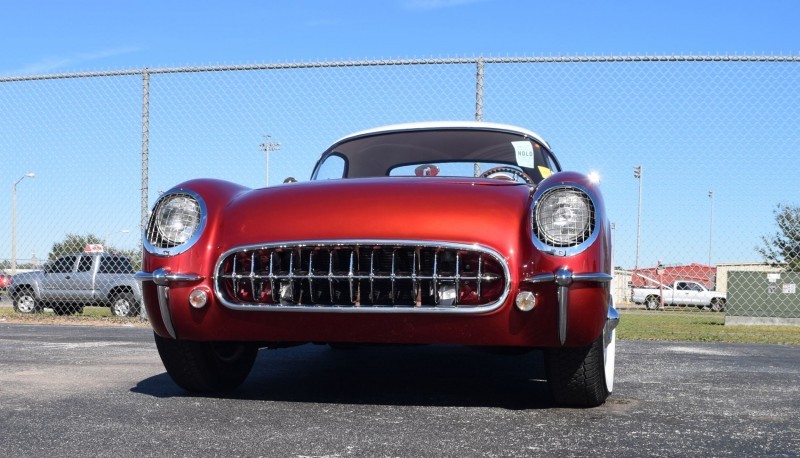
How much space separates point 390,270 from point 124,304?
1376 cm

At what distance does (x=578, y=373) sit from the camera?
2.91m

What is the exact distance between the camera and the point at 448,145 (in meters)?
4.49

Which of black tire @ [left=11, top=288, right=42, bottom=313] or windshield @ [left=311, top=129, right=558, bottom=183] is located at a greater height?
windshield @ [left=311, top=129, right=558, bottom=183]

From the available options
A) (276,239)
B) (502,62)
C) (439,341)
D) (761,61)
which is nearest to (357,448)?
(439,341)

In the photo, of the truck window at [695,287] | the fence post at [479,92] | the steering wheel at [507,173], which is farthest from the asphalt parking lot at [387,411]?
the truck window at [695,287]

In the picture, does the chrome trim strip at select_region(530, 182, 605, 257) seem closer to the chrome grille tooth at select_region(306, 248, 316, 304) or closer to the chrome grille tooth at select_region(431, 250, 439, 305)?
the chrome grille tooth at select_region(431, 250, 439, 305)

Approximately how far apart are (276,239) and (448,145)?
1.81 metres

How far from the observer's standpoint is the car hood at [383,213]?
9.25 ft

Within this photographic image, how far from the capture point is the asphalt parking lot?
2264 mm

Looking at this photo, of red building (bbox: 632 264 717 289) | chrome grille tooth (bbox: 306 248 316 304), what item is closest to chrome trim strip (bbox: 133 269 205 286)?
chrome grille tooth (bbox: 306 248 316 304)

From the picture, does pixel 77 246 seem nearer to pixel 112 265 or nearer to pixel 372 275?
pixel 112 265

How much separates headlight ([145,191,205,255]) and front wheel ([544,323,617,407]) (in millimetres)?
1440

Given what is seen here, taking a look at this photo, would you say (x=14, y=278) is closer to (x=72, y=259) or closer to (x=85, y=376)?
(x=72, y=259)

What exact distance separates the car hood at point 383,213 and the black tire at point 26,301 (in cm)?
1447
